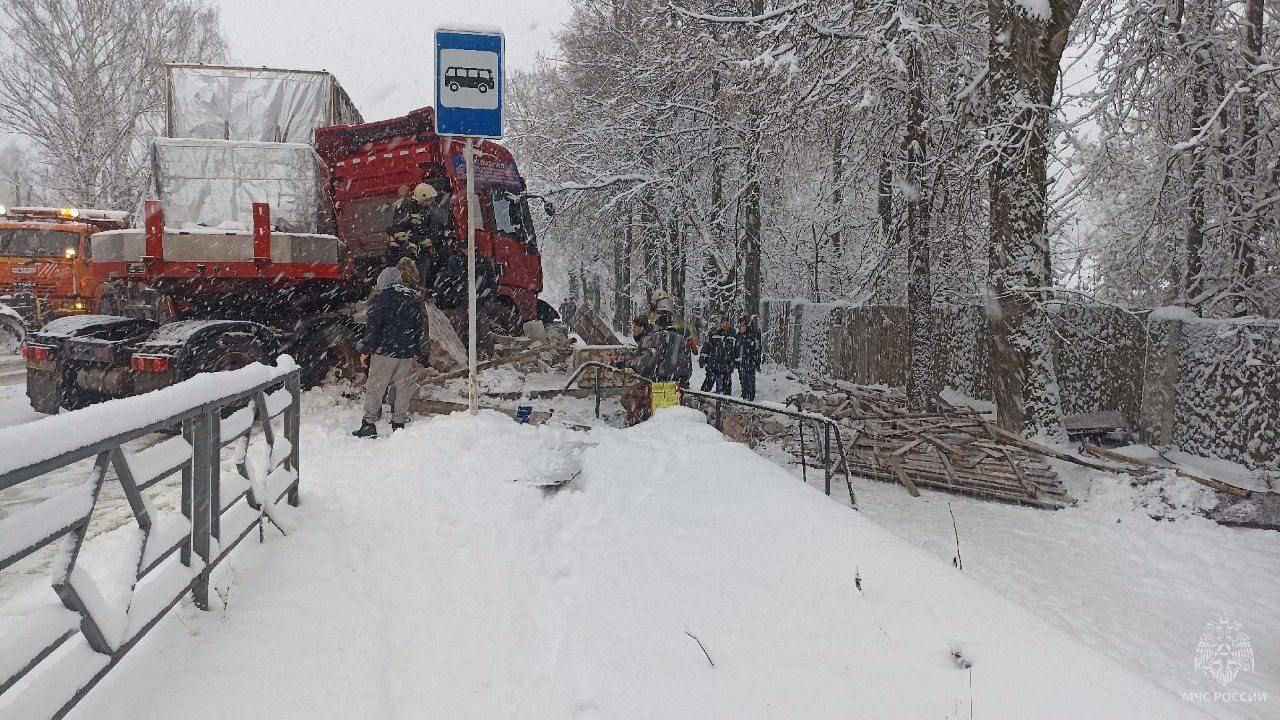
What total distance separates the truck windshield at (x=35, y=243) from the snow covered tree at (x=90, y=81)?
9.17m

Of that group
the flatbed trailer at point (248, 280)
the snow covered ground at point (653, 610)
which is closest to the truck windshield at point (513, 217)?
the flatbed trailer at point (248, 280)

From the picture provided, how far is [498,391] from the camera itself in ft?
30.3

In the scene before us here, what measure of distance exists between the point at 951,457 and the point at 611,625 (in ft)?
22.4

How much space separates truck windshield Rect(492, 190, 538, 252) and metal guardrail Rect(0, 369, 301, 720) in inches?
330

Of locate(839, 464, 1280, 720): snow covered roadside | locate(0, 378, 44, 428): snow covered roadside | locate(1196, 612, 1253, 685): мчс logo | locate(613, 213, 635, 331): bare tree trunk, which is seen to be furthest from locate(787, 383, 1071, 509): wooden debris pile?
locate(613, 213, 635, 331): bare tree trunk

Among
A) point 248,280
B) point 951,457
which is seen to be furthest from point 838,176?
point 248,280

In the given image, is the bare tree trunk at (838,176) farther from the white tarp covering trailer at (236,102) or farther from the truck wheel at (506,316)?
the white tarp covering trailer at (236,102)

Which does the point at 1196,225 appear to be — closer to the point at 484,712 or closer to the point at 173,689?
the point at 484,712

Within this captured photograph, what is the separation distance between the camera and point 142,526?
240 cm

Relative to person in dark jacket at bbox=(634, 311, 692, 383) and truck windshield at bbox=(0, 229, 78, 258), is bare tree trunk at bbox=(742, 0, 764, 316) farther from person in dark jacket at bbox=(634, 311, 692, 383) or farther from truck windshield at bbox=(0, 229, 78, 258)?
truck windshield at bbox=(0, 229, 78, 258)

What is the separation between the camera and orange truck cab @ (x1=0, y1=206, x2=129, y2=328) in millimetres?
16766

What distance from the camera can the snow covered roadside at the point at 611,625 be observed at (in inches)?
95.0

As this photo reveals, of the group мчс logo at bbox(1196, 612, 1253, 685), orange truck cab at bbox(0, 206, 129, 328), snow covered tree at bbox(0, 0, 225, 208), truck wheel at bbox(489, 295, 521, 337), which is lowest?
мчс logo at bbox(1196, 612, 1253, 685)

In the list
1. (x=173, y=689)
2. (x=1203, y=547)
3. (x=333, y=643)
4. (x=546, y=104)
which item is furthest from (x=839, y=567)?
(x=546, y=104)
